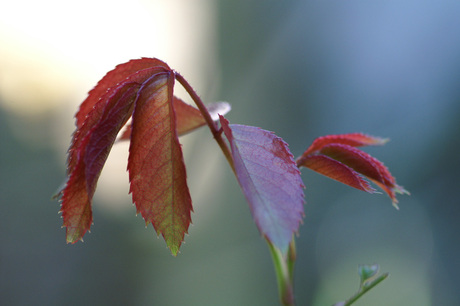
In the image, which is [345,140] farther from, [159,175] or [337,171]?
[159,175]

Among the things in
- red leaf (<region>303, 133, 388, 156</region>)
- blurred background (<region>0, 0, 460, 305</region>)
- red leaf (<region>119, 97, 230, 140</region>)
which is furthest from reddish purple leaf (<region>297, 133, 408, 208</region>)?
blurred background (<region>0, 0, 460, 305</region>)

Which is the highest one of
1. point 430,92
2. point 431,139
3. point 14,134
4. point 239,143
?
point 14,134

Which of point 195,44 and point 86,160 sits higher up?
point 195,44

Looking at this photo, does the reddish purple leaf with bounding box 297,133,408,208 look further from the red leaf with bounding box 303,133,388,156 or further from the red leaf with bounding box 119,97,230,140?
the red leaf with bounding box 119,97,230,140

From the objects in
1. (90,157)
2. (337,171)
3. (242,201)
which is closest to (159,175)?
(90,157)

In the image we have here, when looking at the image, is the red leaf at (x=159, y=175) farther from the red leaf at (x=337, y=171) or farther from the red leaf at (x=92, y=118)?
the red leaf at (x=337, y=171)

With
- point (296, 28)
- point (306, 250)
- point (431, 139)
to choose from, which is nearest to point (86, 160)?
point (306, 250)

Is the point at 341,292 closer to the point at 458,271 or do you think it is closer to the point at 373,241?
the point at 373,241
